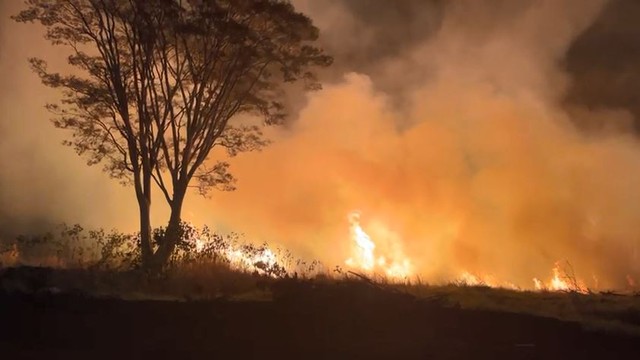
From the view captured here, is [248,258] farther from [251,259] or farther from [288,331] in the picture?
[288,331]

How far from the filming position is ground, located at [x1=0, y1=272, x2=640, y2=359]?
32.8 feet

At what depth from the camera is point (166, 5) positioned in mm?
20391

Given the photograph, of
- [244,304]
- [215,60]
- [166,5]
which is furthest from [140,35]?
[244,304]

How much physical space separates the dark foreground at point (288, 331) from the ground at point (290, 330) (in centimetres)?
2

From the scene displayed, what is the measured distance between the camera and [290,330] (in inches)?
460

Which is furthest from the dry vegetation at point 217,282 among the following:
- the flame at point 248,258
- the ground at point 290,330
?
the ground at point 290,330

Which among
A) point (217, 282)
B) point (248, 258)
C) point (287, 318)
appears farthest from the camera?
point (248, 258)

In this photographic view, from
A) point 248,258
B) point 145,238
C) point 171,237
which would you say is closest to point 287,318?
point 171,237

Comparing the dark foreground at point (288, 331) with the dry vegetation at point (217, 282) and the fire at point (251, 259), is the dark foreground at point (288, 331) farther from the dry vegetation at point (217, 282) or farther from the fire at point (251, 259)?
the fire at point (251, 259)

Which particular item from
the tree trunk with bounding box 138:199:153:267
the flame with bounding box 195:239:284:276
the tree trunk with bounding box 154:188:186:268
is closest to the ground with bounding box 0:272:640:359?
the tree trunk with bounding box 138:199:153:267

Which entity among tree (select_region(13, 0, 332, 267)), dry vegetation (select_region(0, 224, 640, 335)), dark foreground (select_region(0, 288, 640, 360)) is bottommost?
dark foreground (select_region(0, 288, 640, 360))

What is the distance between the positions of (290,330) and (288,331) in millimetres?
79

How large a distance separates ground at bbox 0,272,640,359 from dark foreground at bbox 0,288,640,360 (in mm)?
20

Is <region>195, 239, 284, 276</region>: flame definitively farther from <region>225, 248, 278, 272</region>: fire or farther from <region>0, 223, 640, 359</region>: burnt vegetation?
<region>0, 223, 640, 359</region>: burnt vegetation
